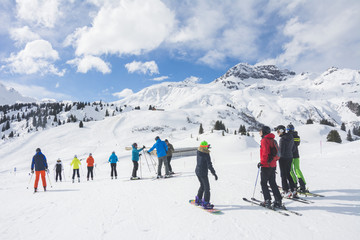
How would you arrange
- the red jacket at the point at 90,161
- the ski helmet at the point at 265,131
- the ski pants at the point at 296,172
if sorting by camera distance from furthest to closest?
the red jacket at the point at 90,161
the ski pants at the point at 296,172
the ski helmet at the point at 265,131

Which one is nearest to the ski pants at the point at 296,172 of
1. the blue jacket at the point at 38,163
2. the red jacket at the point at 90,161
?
the blue jacket at the point at 38,163

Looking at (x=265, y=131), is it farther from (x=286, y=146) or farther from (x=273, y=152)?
(x=286, y=146)

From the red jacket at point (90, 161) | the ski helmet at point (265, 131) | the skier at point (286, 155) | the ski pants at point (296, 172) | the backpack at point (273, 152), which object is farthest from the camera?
the red jacket at point (90, 161)

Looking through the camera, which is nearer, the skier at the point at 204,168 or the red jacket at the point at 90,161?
the skier at the point at 204,168

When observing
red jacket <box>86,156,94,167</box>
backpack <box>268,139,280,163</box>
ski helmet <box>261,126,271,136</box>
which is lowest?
red jacket <box>86,156,94,167</box>

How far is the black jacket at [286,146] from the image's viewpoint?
7.05 metres

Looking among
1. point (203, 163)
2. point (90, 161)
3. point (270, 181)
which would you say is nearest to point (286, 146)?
point (270, 181)

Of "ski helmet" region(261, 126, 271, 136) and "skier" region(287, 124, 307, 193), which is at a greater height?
"ski helmet" region(261, 126, 271, 136)

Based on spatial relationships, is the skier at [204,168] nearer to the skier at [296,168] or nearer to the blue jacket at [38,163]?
the skier at [296,168]

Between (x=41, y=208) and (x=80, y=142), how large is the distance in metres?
59.0

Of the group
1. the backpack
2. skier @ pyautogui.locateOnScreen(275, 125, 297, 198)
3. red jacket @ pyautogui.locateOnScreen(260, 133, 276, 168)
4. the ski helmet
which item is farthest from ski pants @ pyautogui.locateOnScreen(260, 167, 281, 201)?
skier @ pyautogui.locateOnScreen(275, 125, 297, 198)

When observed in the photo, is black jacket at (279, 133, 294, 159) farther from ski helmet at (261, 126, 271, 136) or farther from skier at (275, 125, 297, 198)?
ski helmet at (261, 126, 271, 136)

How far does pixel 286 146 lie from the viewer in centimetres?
707

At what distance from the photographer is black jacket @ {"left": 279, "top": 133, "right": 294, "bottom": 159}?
7051 millimetres
